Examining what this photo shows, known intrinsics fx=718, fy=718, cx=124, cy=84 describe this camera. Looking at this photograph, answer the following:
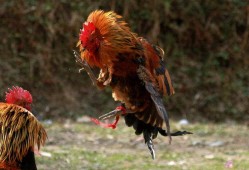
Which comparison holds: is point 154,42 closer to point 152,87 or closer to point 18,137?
point 152,87

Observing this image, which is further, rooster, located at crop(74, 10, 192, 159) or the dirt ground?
the dirt ground

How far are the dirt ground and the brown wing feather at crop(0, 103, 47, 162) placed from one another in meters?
2.72

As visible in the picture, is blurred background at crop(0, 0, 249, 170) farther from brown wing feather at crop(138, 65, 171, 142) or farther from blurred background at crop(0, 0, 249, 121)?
brown wing feather at crop(138, 65, 171, 142)

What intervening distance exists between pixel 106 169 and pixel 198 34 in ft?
18.7

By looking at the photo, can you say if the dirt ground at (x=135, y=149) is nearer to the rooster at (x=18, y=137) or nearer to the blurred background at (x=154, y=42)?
the blurred background at (x=154, y=42)

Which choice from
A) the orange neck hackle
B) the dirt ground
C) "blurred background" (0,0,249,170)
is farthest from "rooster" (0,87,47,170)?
"blurred background" (0,0,249,170)

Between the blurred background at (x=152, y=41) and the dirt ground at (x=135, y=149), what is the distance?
1369 mm

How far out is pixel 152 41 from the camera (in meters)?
12.4

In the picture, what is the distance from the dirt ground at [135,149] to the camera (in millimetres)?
7656

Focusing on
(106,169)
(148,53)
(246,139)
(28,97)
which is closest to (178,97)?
(246,139)

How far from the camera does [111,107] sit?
11789 mm

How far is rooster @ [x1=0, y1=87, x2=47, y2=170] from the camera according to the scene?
4527 mm

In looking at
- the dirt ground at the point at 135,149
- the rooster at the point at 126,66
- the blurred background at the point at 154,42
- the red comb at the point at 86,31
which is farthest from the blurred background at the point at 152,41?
→ the red comb at the point at 86,31

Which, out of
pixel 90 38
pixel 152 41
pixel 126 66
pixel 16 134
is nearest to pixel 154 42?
pixel 152 41
